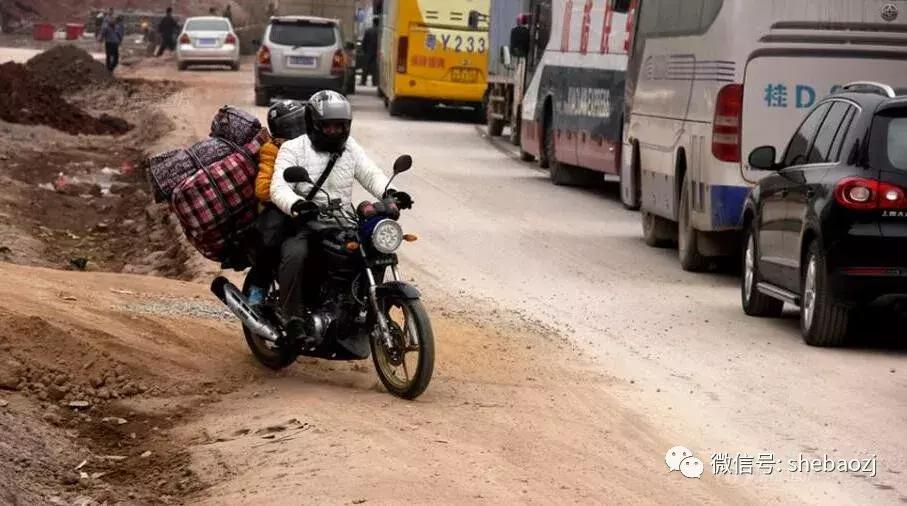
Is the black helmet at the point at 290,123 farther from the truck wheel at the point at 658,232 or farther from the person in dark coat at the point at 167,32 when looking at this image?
the person in dark coat at the point at 167,32

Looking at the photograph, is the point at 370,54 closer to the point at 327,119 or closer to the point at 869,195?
the point at 869,195

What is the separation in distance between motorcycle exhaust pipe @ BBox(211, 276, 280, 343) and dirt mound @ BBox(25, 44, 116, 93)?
37861mm

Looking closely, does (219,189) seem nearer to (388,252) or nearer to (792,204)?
(388,252)

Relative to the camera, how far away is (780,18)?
15891 mm

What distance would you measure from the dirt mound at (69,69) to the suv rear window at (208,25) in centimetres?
798

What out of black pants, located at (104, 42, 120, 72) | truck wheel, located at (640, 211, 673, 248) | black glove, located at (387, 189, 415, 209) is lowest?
black pants, located at (104, 42, 120, 72)

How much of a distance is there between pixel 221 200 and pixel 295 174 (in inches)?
42.0

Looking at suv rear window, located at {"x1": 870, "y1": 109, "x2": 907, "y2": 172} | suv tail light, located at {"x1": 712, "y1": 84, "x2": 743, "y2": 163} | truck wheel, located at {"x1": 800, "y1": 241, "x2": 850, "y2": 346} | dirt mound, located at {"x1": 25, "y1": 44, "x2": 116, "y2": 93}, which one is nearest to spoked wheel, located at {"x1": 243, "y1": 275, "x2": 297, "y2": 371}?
truck wheel, located at {"x1": 800, "y1": 241, "x2": 850, "y2": 346}

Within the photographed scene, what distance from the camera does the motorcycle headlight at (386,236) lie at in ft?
32.9

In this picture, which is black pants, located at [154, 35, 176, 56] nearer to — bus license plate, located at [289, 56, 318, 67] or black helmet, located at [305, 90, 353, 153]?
bus license plate, located at [289, 56, 318, 67]

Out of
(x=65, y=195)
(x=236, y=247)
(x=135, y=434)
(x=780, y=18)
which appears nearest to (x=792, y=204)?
(x=780, y=18)

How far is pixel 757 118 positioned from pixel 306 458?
8535 millimetres

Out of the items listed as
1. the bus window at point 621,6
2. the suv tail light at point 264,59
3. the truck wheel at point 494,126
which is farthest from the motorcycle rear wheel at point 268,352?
the suv tail light at point 264,59

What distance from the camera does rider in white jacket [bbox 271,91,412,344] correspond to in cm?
1053
